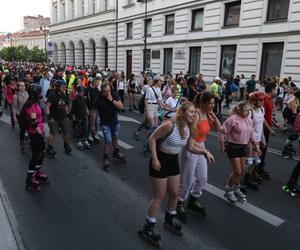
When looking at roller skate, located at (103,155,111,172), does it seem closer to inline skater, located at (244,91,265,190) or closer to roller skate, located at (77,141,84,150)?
roller skate, located at (77,141,84,150)

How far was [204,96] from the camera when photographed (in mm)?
4129

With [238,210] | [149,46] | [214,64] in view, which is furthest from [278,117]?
[149,46]

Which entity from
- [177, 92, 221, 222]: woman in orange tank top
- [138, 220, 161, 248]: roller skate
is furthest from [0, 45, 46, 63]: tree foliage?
[138, 220, 161, 248]: roller skate

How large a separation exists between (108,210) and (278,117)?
11.7 metres

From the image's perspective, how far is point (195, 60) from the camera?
23.3m

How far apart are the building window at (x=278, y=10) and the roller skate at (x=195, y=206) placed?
15.7m

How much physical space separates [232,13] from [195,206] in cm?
1846

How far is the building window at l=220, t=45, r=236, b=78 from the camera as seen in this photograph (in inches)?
796

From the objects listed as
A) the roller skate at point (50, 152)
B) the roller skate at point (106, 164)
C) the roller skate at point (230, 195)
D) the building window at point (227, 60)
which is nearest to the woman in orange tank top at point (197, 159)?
the roller skate at point (230, 195)

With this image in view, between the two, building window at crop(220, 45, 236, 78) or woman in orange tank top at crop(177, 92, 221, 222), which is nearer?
woman in orange tank top at crop(177, 92, 221, 222)

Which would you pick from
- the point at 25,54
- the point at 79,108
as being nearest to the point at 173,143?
the point at 79,108

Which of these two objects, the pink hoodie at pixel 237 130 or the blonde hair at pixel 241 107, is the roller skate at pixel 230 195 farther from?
the blonde hair at pixel 241 107

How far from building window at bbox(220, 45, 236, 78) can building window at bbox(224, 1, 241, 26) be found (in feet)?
5.04

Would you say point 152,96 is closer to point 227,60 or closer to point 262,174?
point 262,174
